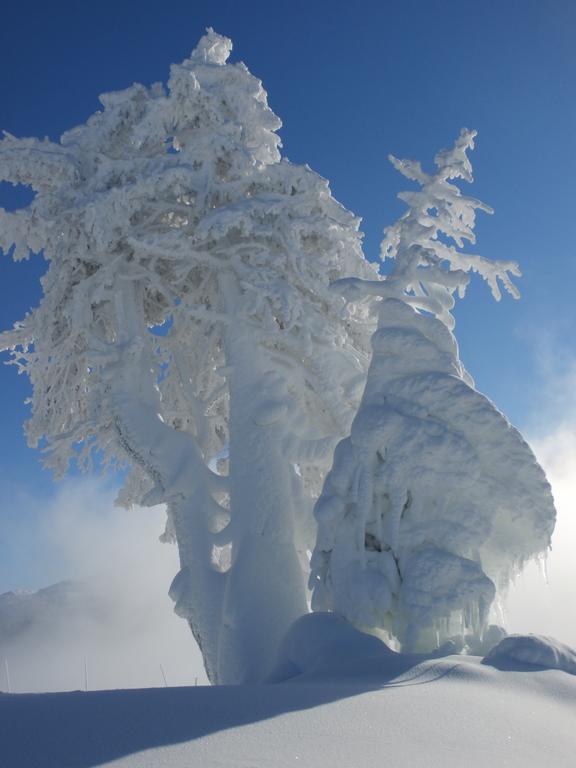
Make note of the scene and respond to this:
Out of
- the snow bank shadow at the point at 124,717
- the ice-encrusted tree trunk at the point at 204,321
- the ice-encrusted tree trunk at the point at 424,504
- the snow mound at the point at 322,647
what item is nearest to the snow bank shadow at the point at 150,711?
the snow bank shadow at the point at 124,717

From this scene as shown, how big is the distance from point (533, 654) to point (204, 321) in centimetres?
758

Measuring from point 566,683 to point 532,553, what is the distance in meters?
2.60

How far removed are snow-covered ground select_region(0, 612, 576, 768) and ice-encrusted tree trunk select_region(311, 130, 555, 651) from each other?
1736 mm

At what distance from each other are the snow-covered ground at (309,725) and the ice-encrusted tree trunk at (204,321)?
13.5 feet

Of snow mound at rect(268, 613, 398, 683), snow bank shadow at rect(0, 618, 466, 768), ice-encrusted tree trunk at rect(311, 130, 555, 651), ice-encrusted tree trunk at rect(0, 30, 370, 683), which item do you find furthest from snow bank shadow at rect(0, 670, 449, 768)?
ice-encrusted tree trunk at rect(0, 30, 370, 683)

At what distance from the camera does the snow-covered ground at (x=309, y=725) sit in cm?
324

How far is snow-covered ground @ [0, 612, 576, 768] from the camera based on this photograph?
3.24m

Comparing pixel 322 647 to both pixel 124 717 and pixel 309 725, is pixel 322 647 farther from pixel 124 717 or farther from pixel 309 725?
pixel 124 717

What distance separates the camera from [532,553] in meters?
7.78

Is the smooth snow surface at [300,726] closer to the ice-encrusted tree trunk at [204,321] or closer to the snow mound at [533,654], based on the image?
the snow mound at [533,654]

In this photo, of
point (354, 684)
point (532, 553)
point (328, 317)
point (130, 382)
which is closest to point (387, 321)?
point (328, 317)

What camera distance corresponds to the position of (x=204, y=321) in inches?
460

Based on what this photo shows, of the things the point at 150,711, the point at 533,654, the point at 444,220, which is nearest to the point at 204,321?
the point at 444,220

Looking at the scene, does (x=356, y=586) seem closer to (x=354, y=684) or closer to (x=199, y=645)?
(x=354, y=684)
